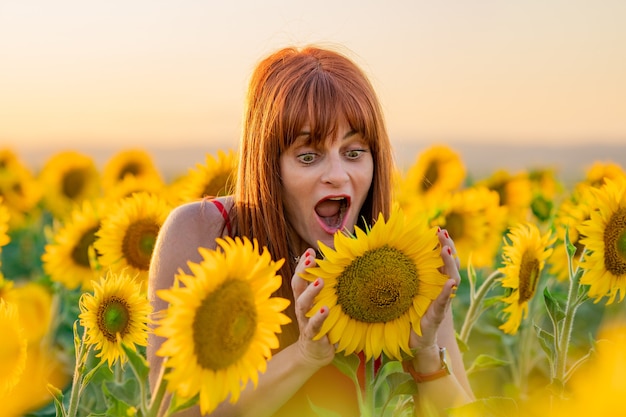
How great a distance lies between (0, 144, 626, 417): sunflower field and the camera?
1.44m

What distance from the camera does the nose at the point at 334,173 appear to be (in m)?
2.37

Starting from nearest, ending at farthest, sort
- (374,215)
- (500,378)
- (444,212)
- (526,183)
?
(374,215)
(444,212)
(500,378)
(526,183)

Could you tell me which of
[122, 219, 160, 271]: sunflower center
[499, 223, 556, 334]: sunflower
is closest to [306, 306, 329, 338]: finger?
[499, 223, 556, 334]: sunflower

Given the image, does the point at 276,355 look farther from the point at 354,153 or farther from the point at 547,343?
the point at 547,343

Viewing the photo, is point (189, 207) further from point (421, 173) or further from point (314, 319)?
point (421, 173)

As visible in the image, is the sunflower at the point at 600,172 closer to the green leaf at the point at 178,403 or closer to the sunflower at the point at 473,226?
the sunflower at the point at 473,226

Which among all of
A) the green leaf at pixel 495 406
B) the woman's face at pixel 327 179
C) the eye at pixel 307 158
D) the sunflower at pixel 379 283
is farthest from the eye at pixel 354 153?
the green leaf at pixel 495 406

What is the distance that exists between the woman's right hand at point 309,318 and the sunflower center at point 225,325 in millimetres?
268

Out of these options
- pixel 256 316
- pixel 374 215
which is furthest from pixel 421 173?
pixel 256 316

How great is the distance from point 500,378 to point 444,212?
118cm

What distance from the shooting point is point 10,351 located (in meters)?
1.84

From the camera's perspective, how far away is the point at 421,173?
5707 millimetres

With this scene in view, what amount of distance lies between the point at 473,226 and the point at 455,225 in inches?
3.8

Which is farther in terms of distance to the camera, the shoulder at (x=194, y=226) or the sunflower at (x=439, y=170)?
the sunflower at (x=439, y=170)
